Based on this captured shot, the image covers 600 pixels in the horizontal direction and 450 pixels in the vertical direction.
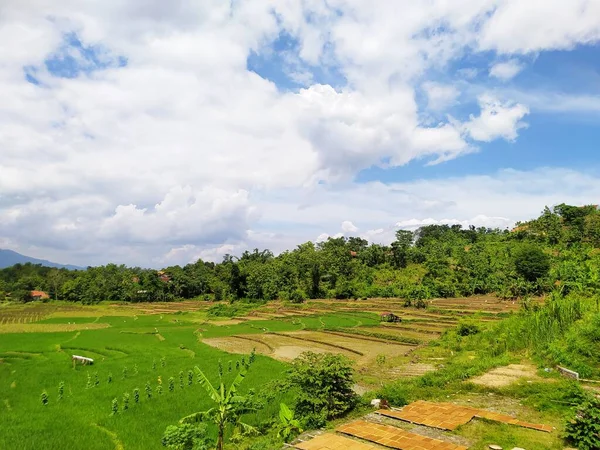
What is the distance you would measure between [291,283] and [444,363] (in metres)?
49.6

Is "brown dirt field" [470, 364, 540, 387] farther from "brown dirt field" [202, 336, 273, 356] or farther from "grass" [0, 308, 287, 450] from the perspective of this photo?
"brown dirt field" [202, 336, 273, 356]

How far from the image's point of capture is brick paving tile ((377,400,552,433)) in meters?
8.11

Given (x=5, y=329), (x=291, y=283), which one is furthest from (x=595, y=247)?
(x=5, y=329)

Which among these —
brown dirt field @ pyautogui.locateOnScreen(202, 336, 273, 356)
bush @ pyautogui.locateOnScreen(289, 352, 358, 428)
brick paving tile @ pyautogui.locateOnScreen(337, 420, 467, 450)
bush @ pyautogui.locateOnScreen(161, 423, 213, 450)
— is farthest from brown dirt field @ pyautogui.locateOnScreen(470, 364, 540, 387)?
brown dirt field @ pyautogui.locateOnScreen(202, 336, 273, 356)

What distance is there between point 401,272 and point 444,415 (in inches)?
2348

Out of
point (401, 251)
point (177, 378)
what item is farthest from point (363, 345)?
point (401, 251)

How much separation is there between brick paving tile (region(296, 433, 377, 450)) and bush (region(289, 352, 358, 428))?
1089mm

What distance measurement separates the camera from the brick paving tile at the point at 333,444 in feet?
23.2

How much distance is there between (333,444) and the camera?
727cm

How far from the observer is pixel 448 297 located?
54375mm

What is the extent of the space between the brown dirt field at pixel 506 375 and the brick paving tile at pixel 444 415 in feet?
10.6

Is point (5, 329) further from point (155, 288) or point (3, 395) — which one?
point (155, 288)

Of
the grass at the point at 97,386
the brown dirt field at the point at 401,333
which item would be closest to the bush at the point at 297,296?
the brown dirt field at the point at 401,333

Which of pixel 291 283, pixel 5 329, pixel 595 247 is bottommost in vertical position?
pixel 5 329
